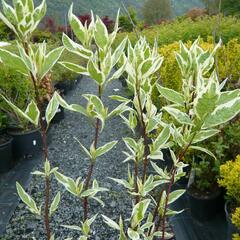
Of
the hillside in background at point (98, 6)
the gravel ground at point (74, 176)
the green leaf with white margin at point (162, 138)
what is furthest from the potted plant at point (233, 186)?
the hillside in background at point (98, 6)

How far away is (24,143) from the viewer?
4.27m

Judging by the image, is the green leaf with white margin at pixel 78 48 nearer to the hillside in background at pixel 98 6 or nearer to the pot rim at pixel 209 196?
the pot rim at pixel 209 196

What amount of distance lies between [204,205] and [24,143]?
2258 mm

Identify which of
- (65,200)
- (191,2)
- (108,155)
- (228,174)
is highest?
(228,174)

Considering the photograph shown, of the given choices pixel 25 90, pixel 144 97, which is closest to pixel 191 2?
pixel 25 90

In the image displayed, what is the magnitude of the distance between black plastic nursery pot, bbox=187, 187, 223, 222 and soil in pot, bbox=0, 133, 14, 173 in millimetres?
1997

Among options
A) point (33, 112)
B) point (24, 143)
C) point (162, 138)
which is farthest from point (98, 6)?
point (33, 112)

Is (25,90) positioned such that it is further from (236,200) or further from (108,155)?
(236,200)

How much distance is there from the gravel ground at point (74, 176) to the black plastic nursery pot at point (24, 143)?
25cm

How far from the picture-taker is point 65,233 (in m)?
2.83

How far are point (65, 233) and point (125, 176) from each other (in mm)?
1128

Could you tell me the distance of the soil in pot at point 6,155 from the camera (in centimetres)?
392

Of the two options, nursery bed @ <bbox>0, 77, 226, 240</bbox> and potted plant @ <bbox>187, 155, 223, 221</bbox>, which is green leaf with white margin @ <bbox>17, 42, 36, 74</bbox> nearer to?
nursery bed @ <bbox>0, 77, 226, 240</bbox>

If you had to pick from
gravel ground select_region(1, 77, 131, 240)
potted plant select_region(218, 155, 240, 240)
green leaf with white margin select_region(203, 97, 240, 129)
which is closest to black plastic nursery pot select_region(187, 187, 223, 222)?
potted plant select_region(218, 155, 240, 240)
